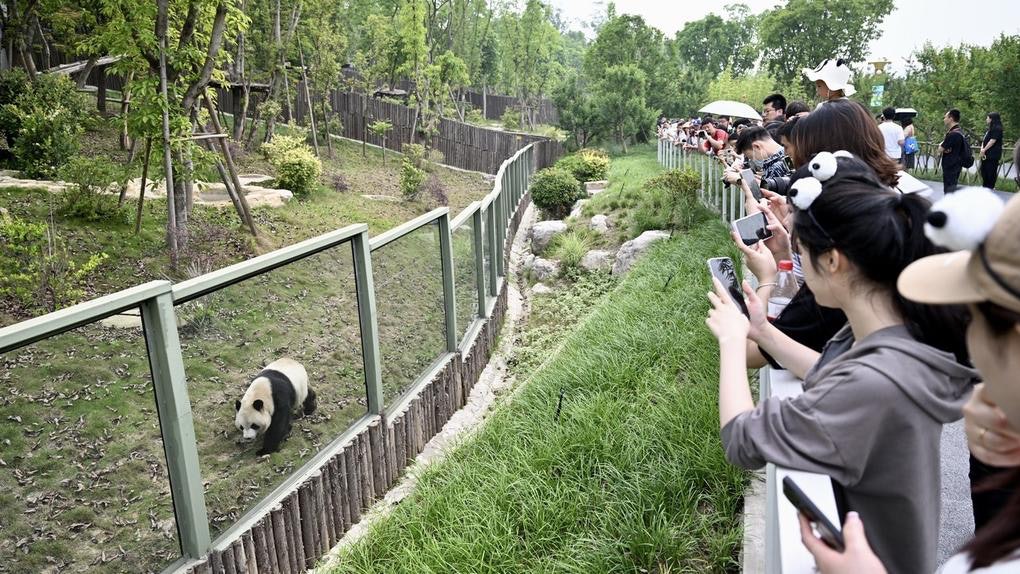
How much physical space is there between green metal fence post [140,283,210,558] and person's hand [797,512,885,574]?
2288mm

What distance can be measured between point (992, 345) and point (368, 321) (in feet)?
11.9

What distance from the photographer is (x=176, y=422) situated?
108 inches

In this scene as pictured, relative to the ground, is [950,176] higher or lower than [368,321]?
lower

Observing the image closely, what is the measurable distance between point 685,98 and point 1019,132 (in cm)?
2397

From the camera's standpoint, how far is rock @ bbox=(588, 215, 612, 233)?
38.2ft

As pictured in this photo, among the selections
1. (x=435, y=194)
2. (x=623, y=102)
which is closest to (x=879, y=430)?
(x=435, y=194)

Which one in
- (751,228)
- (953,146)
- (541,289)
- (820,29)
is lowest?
(541,289)

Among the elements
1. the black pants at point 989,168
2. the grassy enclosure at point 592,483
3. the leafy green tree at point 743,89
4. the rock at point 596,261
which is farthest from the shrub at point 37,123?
the leafy green tree at point 743,89

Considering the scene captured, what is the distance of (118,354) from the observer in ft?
8.38

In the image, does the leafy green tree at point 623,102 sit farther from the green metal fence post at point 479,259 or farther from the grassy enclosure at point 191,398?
the grassy enclosure at point 191,398

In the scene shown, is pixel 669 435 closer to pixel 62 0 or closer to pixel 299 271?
pixel 299 271

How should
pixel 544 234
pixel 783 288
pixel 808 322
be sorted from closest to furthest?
pixel 808 322
pixel 783 288
pixel 544 234

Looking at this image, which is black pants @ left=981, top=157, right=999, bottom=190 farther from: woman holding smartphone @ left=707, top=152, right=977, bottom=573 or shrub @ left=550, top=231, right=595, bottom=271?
woman holding smartphone @ left=707, top=152, right=977, bottom=573

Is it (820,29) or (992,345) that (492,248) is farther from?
(820,29)
